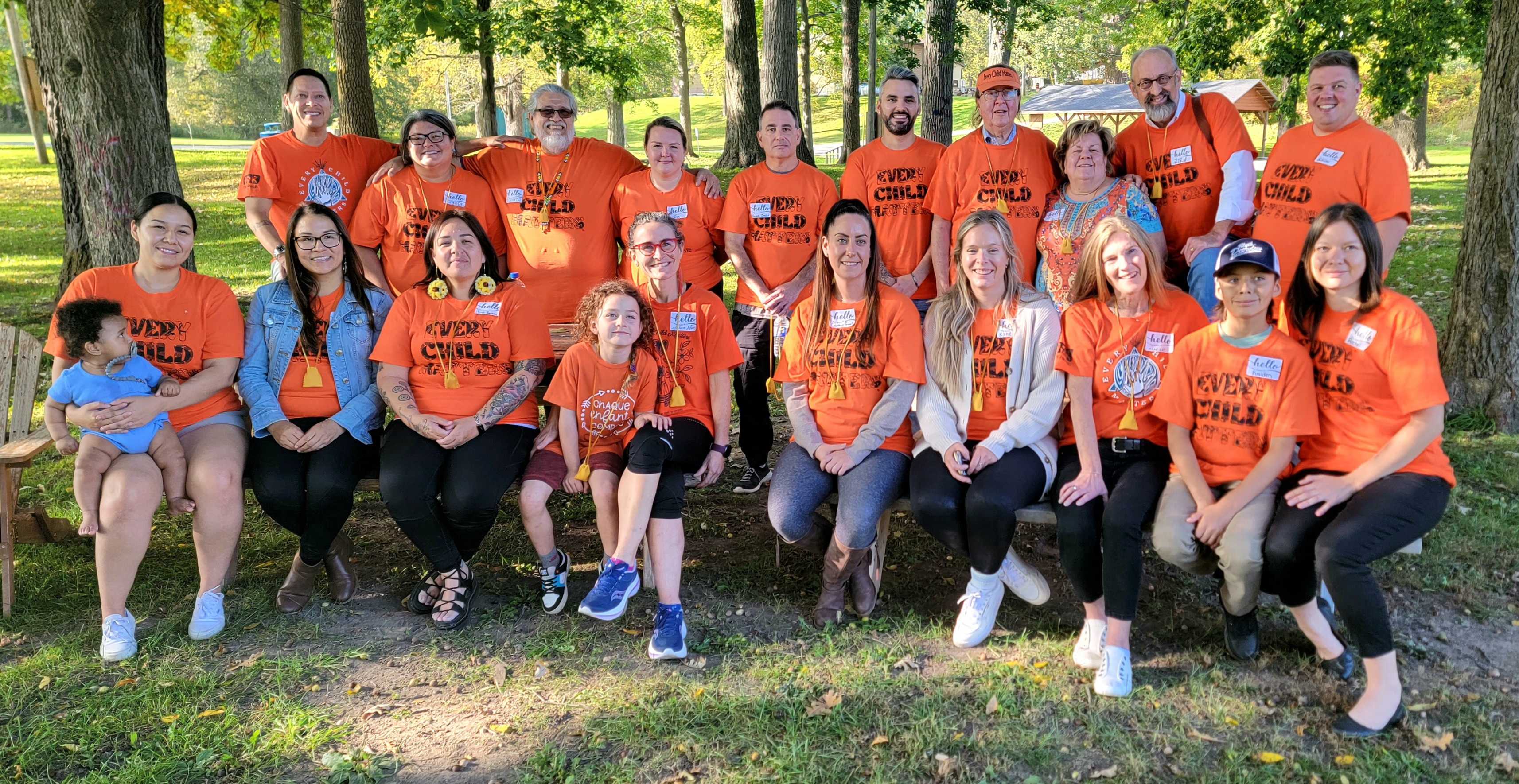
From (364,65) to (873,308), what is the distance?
29.9ft

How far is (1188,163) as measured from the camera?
4441 millimetres

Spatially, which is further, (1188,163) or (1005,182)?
(1005,182)

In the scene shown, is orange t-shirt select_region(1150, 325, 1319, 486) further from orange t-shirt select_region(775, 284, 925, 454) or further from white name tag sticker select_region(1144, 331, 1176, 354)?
orange t-shirt select_region(775, 284, 925, 454)

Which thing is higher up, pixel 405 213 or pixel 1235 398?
pixel 405 213

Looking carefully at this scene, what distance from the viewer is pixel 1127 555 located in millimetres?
3410

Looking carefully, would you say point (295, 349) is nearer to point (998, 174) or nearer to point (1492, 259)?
point (998, 174)

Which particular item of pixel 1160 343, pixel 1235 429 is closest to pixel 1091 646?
pixel 1235 429

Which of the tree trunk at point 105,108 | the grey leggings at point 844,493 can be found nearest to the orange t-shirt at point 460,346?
the grey leggings at point 844,493

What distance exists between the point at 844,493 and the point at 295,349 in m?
2.50

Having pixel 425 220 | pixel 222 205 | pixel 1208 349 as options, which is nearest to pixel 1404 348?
pixel 1208 349

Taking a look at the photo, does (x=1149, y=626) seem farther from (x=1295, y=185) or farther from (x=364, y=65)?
(x=364, y=65)

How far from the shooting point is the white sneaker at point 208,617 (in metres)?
3.85

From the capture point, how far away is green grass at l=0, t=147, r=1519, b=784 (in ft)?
9.96

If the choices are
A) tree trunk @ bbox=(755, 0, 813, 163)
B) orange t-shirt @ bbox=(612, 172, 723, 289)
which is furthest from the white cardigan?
tree trunk @ bbox=(755, 0, 813, 163)
